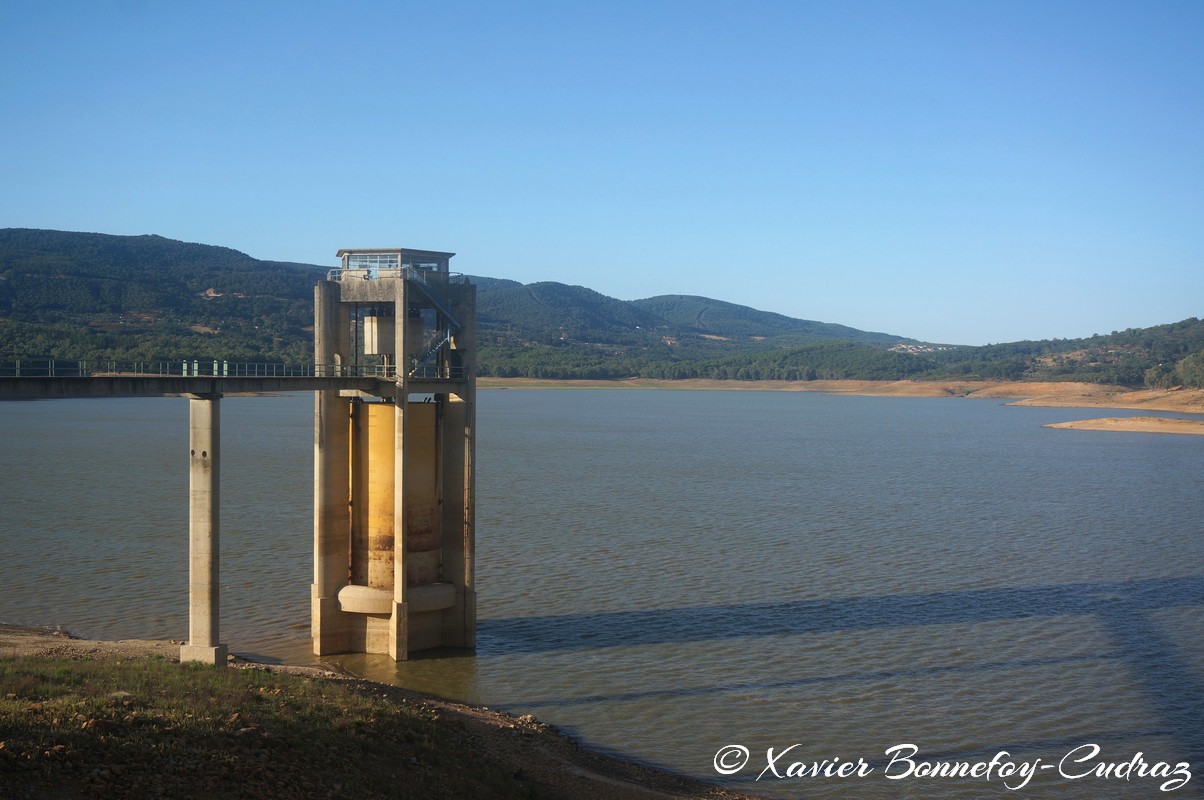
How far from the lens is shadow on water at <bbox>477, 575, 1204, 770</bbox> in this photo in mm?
16844

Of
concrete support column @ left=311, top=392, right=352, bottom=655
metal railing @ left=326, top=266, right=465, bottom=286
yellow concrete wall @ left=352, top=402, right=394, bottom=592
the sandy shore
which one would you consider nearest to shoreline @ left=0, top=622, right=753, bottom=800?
concrete support column @ left=311, top=392, right=352, bottom=655

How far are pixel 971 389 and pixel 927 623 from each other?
157028 mm

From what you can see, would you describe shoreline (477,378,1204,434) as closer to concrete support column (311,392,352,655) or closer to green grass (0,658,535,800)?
concrete support column (311,392,352,655)

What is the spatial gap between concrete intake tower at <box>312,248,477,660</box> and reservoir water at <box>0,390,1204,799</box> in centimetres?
70

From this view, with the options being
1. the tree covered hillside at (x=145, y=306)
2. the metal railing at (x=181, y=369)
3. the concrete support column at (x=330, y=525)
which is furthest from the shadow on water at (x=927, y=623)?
the tree covered hillside at (x=145, y=306)

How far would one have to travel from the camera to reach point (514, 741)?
1332 cm

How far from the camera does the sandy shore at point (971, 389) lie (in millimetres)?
125750

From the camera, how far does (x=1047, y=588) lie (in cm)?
2423

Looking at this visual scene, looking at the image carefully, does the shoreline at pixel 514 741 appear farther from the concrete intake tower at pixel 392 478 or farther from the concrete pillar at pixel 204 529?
the concrete intake tower at pixel 392 478

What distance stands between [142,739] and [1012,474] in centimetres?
4671

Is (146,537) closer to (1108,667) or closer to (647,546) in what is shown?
(647,546)

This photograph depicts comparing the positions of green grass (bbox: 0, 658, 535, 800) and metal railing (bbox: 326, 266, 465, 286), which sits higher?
metal railing (bbox: 326, 266, 465, 286)

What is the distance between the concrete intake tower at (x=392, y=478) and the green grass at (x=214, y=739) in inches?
169

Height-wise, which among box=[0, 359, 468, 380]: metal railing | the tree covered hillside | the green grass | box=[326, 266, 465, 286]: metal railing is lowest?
the green grass
